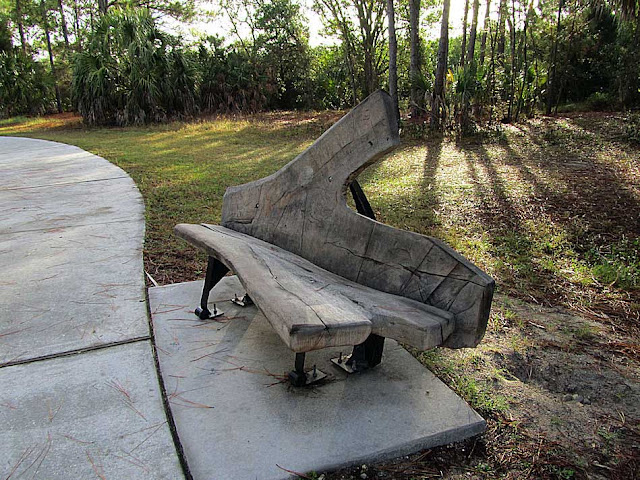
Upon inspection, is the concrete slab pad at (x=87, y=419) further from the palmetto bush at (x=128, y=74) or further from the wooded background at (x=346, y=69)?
the palmetto bush at (x=128, y=74)

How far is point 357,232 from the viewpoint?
234 centimetres

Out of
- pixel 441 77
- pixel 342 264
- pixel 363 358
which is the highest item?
pixel 441 77

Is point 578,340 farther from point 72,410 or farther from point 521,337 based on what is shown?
point 72,410

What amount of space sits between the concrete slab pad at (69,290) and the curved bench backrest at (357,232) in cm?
89

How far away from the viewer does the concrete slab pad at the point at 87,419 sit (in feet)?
5.74

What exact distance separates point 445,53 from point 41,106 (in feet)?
59.5

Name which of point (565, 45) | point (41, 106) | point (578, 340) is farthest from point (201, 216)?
point (41, 106)

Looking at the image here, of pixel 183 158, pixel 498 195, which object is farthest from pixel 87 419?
pixel 183 158

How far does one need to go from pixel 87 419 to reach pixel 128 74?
51.5ft

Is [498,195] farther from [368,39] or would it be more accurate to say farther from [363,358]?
[368,39]

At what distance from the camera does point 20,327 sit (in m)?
2.77

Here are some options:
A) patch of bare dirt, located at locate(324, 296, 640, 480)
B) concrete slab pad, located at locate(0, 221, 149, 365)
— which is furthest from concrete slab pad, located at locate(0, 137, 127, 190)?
patch of bare dirt, located at locate(324, 296, 640, 480)

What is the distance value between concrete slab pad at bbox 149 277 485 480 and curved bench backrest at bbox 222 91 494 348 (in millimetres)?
374

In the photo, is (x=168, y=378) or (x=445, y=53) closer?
(x=168, y=378)
